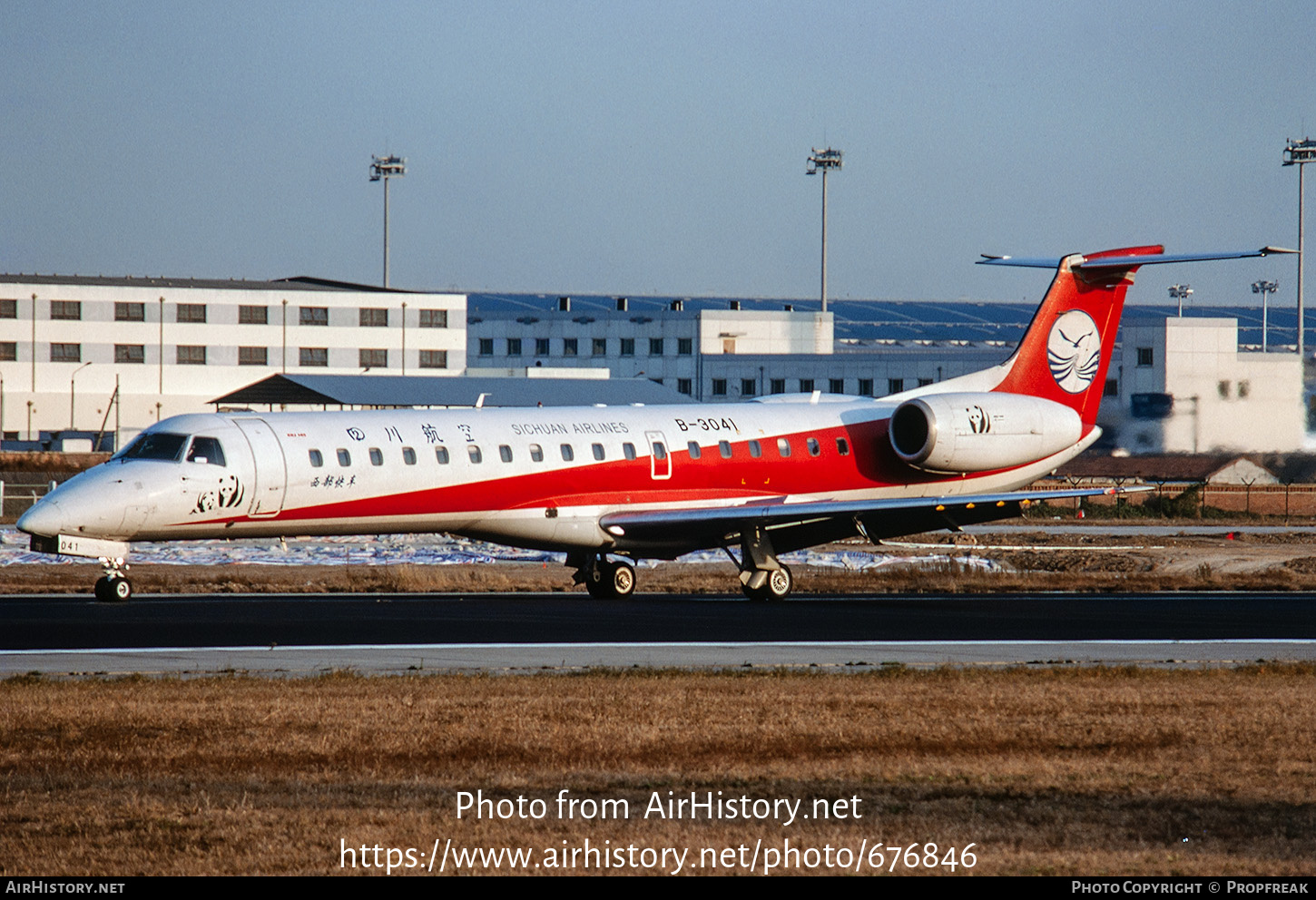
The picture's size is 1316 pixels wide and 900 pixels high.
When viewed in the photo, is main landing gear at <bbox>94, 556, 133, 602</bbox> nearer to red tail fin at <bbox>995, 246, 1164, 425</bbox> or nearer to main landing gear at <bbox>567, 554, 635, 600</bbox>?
main landing gear at <bbox>567, 554, 635, 600</bbox>

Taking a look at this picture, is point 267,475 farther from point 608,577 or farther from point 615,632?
point 615,632

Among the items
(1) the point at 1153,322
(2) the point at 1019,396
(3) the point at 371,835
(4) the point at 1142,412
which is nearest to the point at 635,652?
(3) the point at 371,835

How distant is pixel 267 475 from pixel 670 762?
14.5m

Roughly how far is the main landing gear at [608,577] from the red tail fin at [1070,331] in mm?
9156

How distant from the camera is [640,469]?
28.8 meters

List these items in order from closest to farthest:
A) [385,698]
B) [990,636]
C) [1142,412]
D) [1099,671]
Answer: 1. [385,698]
2. [1099,671]
3. [990,636]
4. [1142,412]

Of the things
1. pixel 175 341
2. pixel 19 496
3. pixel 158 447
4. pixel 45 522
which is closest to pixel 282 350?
pixel 175 341

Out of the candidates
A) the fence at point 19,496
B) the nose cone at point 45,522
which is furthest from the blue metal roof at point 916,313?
the nose cone at point 45,522

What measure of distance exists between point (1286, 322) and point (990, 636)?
145 m

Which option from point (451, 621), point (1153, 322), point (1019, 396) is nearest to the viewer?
point (451, 621)

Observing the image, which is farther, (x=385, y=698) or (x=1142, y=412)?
(x=1142, y=412)

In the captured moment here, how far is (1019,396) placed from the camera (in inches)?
1265

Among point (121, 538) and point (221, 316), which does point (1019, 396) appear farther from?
point (221, 316)

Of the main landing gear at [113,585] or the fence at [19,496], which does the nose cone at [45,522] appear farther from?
the fence at [19,496]
